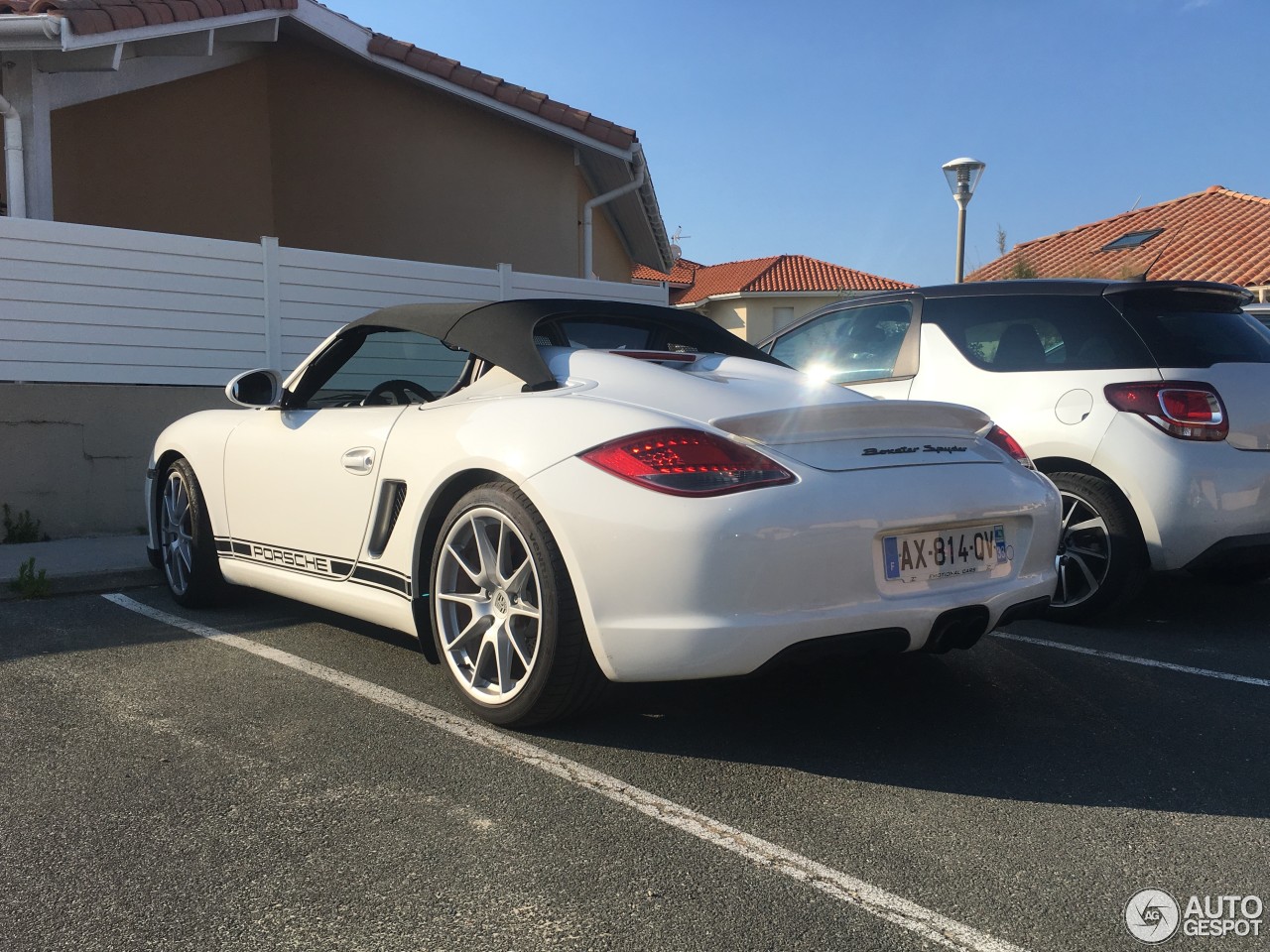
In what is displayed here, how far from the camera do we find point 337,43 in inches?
447

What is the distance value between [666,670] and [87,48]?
25.8ft

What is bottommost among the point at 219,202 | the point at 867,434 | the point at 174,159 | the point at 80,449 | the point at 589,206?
the point at 80,449

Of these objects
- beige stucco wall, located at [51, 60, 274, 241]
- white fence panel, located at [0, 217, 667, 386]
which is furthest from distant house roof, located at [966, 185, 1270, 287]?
white fence panel, located at [0, 217, 667, 386]

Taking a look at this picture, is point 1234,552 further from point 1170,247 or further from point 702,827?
point 1170,247

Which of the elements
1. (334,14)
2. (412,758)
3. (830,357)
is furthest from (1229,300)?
(334,14)

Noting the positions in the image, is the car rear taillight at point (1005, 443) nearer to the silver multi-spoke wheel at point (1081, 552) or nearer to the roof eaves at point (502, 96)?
the silver multi-spoke wheel at point (1081, 552)

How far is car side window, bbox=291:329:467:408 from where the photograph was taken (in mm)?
4453

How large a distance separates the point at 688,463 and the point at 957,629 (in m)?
0.97

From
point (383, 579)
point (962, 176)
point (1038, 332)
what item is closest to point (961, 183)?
point (962, 176)

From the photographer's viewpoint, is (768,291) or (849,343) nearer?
(849,343)

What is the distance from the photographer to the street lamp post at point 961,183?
503 inches

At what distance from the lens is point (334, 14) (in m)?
11.2

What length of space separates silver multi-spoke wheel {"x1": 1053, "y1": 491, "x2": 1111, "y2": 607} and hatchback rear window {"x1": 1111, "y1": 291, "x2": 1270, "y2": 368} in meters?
0.71

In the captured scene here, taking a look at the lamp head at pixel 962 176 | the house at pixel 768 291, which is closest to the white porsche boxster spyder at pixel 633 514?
the lamp head at pixel 962 176
